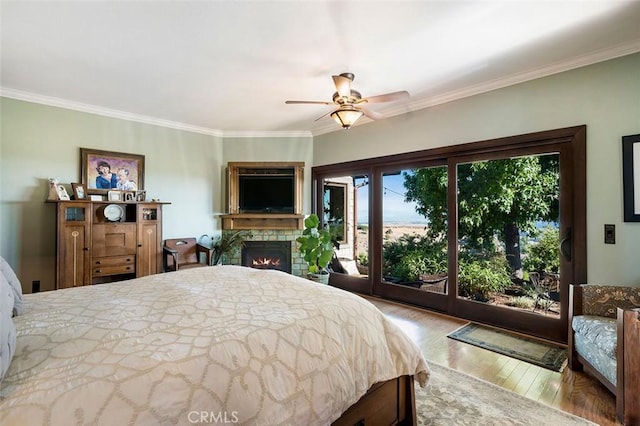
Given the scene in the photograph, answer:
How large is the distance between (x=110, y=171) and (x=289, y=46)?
322 centimetres

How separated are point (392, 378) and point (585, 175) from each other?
8.64ft

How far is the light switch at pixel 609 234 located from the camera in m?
2.64

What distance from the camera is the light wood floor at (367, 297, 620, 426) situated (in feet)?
6.59

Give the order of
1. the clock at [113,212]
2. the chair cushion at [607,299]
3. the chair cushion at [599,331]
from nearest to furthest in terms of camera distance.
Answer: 1. the chair cushion at [599,331]
2. the chair cushion at [607,299]
3. the clock at [113,212]

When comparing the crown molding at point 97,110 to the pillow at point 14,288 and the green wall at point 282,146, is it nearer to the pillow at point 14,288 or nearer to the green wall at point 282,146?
the green wall at point 282,146

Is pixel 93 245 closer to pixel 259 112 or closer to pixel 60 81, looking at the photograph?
pixel 60 81

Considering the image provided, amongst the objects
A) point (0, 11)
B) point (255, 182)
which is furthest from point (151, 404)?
point (255, 182)

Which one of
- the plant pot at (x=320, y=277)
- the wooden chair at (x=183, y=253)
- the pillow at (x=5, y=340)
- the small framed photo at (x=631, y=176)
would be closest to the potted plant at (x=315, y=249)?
the plant pot at (x=320, y=277)

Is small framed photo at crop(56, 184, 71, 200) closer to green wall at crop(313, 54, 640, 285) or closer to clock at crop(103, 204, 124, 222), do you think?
clock at crop(103, 204, 124, 222)

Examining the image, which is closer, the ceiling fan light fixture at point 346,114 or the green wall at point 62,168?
the ceiling fan light fixture at point 346,114

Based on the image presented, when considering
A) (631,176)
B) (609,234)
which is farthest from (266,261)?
(631,176)

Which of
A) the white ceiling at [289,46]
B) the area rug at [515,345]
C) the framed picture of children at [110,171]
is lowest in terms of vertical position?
the area rug at [515,345]

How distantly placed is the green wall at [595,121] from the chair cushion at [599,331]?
61 cm

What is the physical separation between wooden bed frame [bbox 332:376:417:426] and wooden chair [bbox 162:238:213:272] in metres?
3.61
